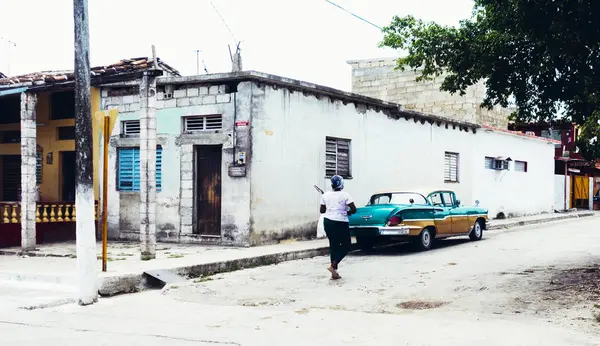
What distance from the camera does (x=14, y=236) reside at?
14.6m

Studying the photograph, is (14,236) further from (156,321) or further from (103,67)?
(156,321)

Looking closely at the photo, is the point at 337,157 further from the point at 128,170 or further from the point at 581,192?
the point at 581,192

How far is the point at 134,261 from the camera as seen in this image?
11.4 meters

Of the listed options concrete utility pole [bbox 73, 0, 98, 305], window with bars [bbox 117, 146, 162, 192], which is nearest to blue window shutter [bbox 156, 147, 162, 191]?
window with bars [bbox 117, 146, 162, 192]

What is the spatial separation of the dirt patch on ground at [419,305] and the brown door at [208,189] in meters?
7.53

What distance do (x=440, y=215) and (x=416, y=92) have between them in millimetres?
14679

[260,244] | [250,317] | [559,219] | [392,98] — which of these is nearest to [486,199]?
[559,219]

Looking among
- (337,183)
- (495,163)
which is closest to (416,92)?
(495,163)

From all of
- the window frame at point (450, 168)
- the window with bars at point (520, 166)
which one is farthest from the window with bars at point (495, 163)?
the window frame at point (450, 168)

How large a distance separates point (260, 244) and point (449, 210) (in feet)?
14.9

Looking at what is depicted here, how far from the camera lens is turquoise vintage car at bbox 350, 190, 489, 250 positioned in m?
13.4

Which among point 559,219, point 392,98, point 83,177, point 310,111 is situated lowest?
point 559,219

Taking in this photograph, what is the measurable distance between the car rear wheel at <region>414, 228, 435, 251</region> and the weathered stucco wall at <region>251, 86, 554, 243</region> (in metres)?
1.18

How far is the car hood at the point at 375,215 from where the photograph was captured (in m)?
13.4
